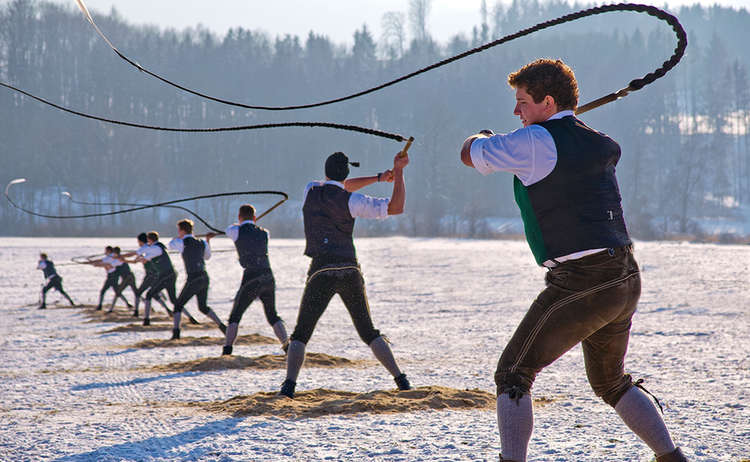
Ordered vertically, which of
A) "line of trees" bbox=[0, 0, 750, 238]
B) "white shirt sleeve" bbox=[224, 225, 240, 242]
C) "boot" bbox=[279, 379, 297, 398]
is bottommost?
"boot" bbox=[279, 379, 297, 398]

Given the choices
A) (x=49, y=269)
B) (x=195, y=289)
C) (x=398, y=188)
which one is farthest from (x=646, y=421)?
(x=49, y=269)

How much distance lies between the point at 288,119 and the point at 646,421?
86.0 metres

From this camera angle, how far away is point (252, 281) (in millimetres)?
10078

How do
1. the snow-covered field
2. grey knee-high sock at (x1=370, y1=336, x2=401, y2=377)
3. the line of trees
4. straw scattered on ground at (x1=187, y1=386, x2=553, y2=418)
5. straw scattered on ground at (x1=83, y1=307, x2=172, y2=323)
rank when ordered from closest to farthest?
the snow-covered field, straw scattered on ground at (x1=187, y1=386, x2=553, y2=418), grey knee-high sock at (x1=370, y1=336, x2=401, y2=377), straw scattered on ground at (x1=83, y1=307, x2=172, y2=323), the line of trees

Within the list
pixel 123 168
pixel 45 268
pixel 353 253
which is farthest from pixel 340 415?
pixel 123 168

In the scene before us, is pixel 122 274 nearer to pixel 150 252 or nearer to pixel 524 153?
pixel 150 252

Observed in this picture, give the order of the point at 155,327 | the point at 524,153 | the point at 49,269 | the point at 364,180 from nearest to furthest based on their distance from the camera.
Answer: the point at 524,153, the point at 364,180, the point at 155,327, the point at 49,269

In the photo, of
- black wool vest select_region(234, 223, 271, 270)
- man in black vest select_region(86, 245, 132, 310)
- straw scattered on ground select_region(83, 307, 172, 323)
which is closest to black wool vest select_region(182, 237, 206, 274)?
black wool vest select_region(234, 223, 271, 270)

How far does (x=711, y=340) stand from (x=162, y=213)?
220 feet

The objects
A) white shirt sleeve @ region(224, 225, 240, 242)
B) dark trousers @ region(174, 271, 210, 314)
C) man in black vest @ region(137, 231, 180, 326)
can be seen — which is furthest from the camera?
man in black vest @ region(137, 231, 180, 326)

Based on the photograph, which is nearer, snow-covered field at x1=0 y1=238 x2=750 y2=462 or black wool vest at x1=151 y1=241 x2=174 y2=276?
snow-covered field at x1=0 y1=238 x2=750 y2=462

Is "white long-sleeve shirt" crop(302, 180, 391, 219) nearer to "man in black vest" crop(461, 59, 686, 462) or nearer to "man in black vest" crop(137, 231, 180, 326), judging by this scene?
"man in black vest" crop(461, 59, 686, 462)

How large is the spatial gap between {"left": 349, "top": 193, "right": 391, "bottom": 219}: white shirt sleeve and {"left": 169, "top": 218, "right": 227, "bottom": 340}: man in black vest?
5.32 metres

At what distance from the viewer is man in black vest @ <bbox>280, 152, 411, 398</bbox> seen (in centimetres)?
690
